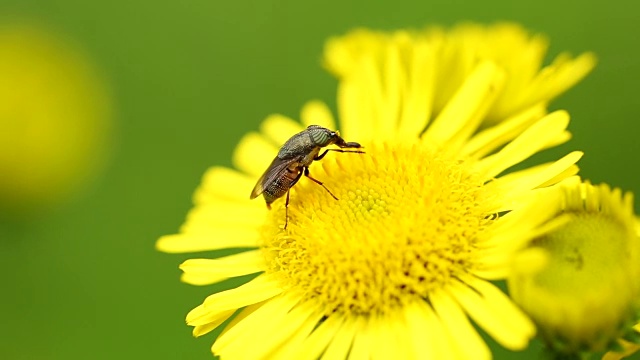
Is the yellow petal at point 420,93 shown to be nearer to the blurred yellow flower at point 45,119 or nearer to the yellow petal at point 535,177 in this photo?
the yellow petal at point 535,177

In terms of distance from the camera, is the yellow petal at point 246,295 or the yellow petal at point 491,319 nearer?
the yellow petal at point 491,319

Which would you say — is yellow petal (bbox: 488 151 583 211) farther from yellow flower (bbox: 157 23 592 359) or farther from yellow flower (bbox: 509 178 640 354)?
yellow flower (bbox: 509 178 640 354)

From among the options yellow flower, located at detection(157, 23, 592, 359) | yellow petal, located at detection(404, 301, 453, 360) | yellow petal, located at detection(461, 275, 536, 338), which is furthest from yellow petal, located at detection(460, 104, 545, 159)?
yellow petal, located at detection(404, 301, 453, 360)

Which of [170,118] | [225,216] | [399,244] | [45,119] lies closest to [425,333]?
[399,244]

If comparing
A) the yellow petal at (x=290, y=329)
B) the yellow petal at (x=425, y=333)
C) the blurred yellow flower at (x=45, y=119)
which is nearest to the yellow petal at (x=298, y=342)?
the yellow petal at (x=290, y=329)

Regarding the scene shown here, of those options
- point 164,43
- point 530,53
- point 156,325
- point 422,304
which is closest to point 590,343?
point 422,304
